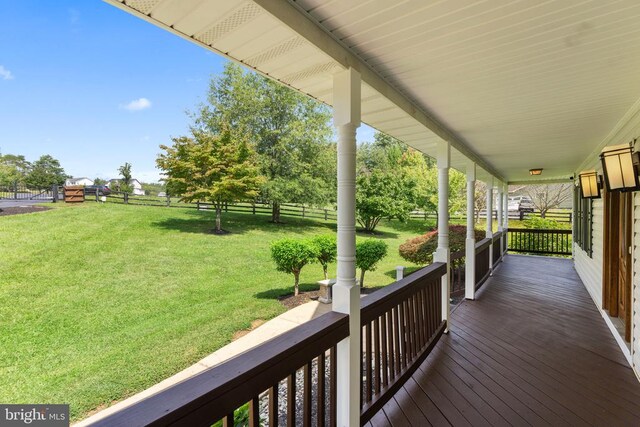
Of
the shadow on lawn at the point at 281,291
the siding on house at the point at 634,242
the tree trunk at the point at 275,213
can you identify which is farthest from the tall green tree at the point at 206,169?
the siding on house at the point at 634,242

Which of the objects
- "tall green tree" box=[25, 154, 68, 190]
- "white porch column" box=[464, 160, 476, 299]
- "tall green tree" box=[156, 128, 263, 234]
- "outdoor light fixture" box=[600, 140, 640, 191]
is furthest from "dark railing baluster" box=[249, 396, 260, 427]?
"tall green tree" box=[25, 154, 68, 190]

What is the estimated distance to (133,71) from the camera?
27797 millimetres

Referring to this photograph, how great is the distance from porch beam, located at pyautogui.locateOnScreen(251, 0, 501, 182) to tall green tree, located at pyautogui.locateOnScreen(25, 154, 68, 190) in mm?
28865

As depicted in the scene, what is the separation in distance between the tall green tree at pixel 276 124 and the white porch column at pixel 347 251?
13620 mm

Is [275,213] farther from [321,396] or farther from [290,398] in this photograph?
[290,398]

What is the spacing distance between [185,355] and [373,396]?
3.86 m

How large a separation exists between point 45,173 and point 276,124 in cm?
2457

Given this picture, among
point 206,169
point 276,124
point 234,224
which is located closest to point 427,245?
point 206,169

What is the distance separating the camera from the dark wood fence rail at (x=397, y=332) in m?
2.04

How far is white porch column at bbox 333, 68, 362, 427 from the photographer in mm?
1739

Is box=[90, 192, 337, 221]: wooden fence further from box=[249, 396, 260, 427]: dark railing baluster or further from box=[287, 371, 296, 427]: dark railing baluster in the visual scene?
box=[249, 396, 260, 427]: dark railing baluster

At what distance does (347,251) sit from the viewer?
68.9 inches

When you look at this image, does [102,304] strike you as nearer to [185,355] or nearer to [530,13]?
[185,355]

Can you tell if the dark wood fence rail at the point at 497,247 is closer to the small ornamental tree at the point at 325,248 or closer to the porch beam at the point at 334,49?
the small ornamental tree at the point at 325,248
